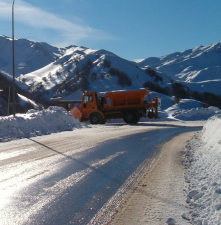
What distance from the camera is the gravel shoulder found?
12.1 feet

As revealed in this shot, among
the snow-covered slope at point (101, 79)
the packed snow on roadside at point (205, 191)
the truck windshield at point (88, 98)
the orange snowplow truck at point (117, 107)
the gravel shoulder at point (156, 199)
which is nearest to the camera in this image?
the packed snow on roadside at point (205, 191)

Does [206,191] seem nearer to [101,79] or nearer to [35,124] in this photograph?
[35,124]

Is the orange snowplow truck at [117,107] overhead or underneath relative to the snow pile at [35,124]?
overhead

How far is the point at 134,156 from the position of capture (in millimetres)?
7781

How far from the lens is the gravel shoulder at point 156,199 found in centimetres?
368

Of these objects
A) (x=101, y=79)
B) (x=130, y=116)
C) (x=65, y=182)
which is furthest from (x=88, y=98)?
(x=101, y=79)

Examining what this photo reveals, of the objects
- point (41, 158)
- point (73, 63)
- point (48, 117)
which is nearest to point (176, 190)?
point (41, 158)

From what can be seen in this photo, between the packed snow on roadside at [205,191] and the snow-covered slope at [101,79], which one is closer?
the packed snow on roadside at [205,191]

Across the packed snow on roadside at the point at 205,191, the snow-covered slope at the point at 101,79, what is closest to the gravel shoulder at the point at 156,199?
the packed snow on roadside at the point at 205,191

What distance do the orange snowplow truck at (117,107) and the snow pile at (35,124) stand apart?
16.8ft

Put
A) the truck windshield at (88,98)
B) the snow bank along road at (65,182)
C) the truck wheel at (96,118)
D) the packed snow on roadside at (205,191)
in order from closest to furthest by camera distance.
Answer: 1. the packed snow on roadside at (205,191)
2. the snow bank along road at (65,182)
3. the truck wheel at (96,118)
4. the truck windshield at (88,98)

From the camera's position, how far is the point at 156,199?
14.3 ft

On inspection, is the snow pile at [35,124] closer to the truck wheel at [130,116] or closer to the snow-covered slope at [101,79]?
the truck wheel at [130,116]

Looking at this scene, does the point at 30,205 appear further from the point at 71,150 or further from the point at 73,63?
the point at 73,63
